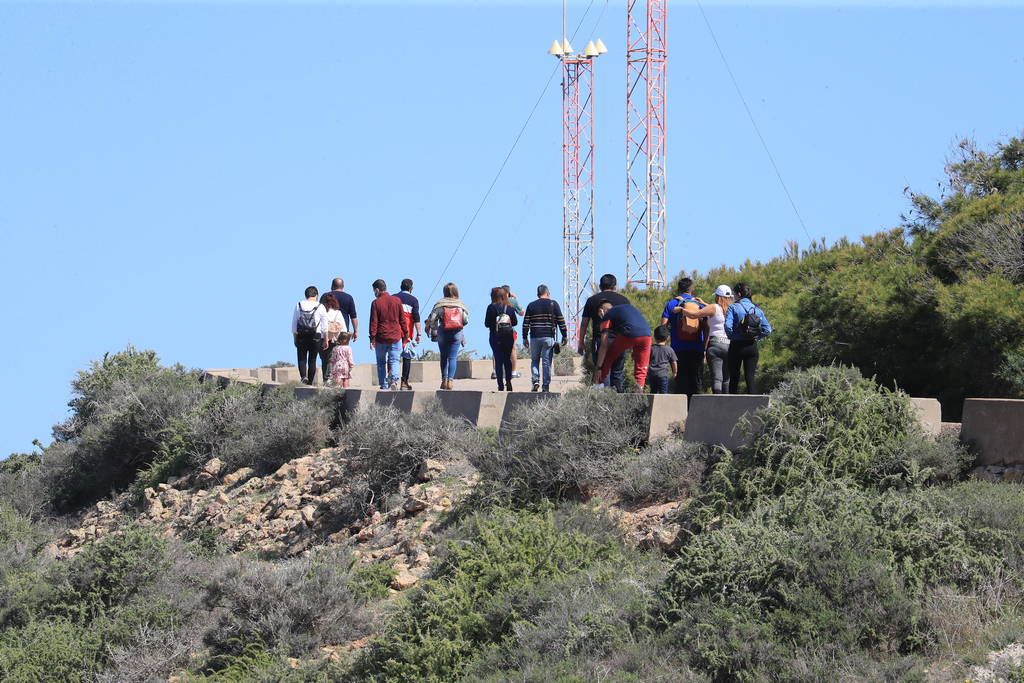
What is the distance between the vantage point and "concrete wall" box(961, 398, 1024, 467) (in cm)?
1124

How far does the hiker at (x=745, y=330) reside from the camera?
15.8 metres

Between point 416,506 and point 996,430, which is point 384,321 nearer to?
point 416,506

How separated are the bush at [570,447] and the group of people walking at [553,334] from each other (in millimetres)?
702

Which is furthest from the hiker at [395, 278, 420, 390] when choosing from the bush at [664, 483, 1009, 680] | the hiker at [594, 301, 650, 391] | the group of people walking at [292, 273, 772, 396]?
the bush at [664, 483, 1009, 680]

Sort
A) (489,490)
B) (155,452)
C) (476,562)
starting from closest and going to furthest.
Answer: (476,562) → (489,490) → (155,452)

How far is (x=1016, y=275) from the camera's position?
16234 millimetres

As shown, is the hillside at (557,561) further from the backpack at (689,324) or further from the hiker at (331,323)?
the hiker at (331,323)

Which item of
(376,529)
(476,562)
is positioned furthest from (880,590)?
(376,529)

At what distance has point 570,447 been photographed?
14.3 metres

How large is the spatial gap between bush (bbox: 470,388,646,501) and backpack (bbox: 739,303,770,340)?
1720 mm

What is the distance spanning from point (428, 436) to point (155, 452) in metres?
8.90

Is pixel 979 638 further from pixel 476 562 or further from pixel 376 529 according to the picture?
pixel 376 529

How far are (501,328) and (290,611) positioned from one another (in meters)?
7.61

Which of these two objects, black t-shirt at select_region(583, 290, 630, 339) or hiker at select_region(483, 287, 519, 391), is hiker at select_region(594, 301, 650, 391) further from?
hiker at select_region(483, 287, 519, 391)
